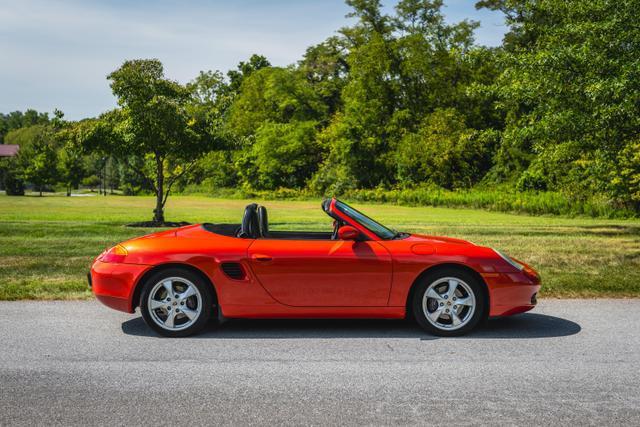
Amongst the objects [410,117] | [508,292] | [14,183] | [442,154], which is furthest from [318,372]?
[14,183]

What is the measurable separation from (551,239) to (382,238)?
39.7ft

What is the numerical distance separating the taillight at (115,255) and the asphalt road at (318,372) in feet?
2.13

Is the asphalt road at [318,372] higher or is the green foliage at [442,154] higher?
the green foliage at [442,154]

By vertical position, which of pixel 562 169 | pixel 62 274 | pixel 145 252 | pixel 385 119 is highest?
pixel 385 119

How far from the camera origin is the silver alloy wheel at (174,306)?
5.75 m

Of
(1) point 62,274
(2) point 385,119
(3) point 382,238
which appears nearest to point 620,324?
(3) point 382,238

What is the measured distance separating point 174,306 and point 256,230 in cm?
99

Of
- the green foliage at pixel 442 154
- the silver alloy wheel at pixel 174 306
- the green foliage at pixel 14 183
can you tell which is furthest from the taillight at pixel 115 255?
the green foliage at pixel 14 183

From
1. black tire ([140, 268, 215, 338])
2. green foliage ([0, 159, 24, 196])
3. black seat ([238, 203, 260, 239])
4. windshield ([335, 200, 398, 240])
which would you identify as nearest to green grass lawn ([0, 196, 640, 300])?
black tire ([140, 268, 215, 338])

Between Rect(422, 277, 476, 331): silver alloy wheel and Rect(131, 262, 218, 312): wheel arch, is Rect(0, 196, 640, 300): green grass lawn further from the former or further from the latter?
Rect(422, 277, 476, 331): silver alloy wheel

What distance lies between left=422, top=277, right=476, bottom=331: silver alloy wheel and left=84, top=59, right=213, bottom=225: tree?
1827 cm

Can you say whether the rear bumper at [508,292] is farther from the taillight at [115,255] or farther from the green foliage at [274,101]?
the green foliage at [274,101]

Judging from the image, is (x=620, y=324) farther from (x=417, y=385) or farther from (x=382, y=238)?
(x=417, y=385)

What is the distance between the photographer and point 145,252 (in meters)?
5.83
